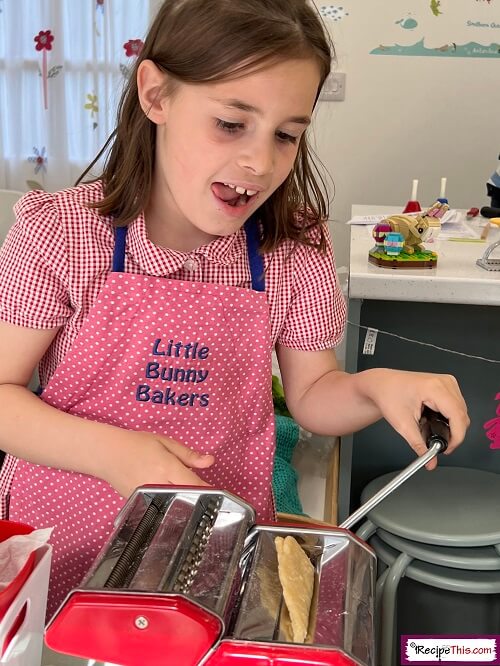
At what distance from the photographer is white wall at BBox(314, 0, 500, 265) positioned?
2.97 m

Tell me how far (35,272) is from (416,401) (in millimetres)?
438

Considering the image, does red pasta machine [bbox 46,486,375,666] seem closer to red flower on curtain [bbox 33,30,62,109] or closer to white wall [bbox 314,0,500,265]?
white wall [bbox 314,0,500,265]

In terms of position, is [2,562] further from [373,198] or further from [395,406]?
[373,198]

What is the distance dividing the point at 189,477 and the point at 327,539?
157 millimetres

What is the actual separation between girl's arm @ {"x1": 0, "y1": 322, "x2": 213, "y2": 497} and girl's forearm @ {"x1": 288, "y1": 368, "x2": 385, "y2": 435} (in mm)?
246

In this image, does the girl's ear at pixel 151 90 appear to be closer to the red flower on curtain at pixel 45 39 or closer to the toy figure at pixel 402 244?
the toy figure at pixel 402 244

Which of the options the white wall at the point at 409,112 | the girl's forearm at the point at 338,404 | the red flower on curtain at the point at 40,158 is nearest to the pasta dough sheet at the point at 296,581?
the girl's forearm at the point at 338,404

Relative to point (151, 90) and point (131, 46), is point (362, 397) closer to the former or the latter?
point (151, 90)

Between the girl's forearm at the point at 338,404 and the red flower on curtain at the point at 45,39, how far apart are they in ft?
8.49

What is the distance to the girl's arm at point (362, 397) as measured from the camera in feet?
2.56

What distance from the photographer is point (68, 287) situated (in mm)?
911

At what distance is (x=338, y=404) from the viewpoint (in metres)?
0.97

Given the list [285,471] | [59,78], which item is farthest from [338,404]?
[59,78]

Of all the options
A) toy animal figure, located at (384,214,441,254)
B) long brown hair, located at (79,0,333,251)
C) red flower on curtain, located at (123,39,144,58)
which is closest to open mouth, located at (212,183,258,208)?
long brown hair, located at (79,0,333,251)
